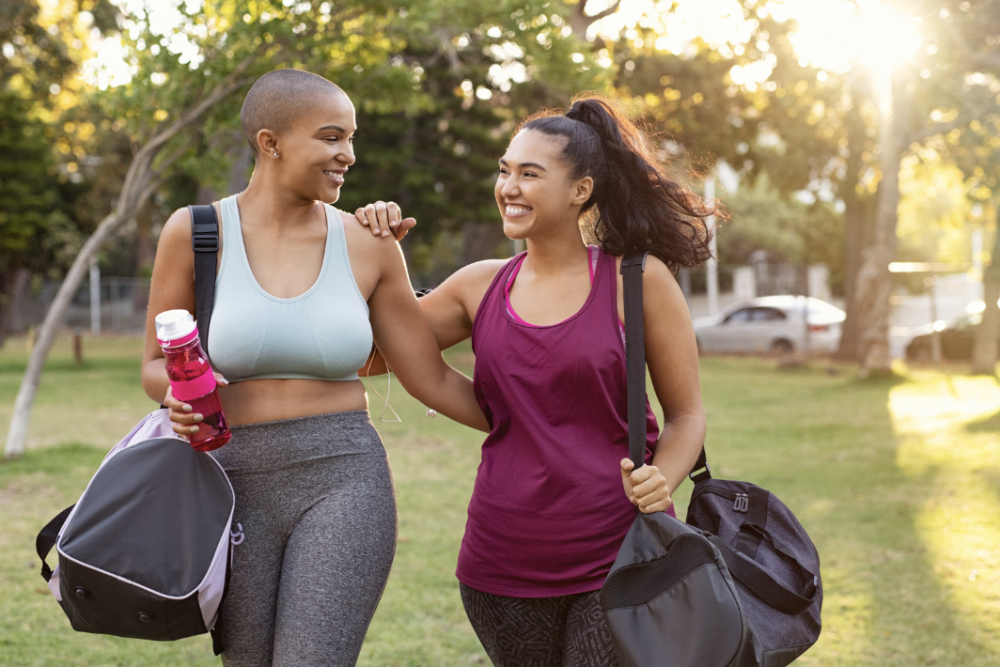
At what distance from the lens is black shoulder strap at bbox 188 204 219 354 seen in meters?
2.35

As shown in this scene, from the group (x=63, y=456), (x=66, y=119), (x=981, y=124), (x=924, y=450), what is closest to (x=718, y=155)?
(x=981, y=124)

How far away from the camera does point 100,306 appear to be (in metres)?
33.0

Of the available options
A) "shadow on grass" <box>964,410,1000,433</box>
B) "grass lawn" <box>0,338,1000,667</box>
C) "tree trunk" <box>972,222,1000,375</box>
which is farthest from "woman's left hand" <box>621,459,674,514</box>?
"tree trunk" <box>972,222,1000,375</box>

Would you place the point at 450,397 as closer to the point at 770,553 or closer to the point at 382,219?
the point at 382,219

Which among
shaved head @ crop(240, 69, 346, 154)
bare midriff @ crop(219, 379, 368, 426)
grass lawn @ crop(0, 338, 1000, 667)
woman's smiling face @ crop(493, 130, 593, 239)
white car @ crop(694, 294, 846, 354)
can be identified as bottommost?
white car @ crop(694, 294, 846, 354)

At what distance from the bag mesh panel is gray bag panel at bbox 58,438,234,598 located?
915mm

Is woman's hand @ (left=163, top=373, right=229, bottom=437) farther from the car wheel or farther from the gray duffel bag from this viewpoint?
the car wheel

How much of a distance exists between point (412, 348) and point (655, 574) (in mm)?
988

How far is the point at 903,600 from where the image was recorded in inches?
209

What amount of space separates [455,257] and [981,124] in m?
29.4

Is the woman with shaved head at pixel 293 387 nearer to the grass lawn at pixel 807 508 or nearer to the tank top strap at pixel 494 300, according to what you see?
the tank top strap at pixel 494 300

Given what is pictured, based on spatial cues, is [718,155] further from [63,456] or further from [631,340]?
[631,340]

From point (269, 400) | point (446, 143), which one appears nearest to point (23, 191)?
point (446, 143)

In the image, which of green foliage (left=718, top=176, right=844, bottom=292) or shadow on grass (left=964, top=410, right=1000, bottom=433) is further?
green foliage (left=718, top=176, right=844, bottom=292)
